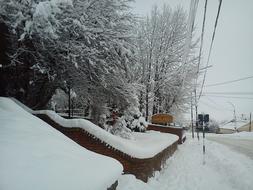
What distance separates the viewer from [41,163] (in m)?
3.79

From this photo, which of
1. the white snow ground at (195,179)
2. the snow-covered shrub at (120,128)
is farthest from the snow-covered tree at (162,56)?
the white snow ground at (195,179)

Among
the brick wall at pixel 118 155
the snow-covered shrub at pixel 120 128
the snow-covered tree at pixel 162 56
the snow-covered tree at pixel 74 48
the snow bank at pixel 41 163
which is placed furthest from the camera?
the snow-covered tree at pixel 162 56

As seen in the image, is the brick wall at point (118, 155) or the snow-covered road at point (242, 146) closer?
the brick wall at point (118, 155)

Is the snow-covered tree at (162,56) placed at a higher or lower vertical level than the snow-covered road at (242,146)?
higher

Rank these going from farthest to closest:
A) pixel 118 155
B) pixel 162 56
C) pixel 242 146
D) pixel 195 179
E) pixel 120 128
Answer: pixel 162 56, pixel 242 146, pixel 120 128, pixel 195 179, pixel 118 155

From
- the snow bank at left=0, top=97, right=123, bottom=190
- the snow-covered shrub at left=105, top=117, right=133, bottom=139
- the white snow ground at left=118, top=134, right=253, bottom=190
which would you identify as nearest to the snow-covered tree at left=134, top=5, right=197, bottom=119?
the snow-covered shrub at left=105, top=117, right=133, bottom=139

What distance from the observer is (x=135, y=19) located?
13078 mm

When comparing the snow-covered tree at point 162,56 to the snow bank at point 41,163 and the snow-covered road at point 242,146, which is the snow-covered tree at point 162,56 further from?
the snow bank at point 41,163

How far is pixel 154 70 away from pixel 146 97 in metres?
2.60

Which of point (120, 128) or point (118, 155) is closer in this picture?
point (118, 155)

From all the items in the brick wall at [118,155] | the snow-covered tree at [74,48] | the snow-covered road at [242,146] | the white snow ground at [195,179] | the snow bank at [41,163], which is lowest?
the snow-covered road at [242,146]

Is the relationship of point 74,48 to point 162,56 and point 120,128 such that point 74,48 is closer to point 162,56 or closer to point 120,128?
point 120,128

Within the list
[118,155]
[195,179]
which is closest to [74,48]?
[118,155]

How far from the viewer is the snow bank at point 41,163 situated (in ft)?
10.6
